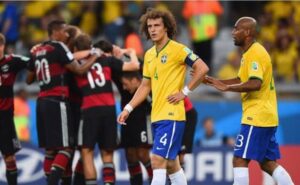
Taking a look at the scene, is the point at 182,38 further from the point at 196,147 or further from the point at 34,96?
Result: the point at 196,147

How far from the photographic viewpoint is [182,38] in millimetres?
22453

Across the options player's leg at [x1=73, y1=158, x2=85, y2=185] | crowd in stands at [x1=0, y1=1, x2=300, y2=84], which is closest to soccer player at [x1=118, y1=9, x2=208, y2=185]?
player's leg at [x1=73, y1=158, x2=85, y2=185]

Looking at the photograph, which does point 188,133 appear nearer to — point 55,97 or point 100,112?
point 100,112

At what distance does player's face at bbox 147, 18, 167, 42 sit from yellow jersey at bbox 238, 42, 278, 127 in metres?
1.06

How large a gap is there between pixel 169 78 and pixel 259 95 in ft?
3.79

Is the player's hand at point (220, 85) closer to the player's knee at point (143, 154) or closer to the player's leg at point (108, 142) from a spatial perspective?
the player's leg at point (108, 142)

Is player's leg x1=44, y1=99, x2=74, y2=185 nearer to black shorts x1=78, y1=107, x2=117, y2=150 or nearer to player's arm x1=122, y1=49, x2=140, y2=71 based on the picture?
black shorts x1=78, y1=107, x2=117, y2=150

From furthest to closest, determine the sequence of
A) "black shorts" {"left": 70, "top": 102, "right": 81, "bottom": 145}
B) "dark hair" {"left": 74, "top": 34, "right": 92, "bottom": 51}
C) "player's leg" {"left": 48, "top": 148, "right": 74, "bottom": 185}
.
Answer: "black shorts" {"left": 70, "top": 102, "right": 81, "bottom": 145} < "dark hair" {"left": 74, "top": 34, "right": 92, "bottom": 51} < "player's leg" {"left": 48, "top": 148, "right": 74, "bottom": 185}

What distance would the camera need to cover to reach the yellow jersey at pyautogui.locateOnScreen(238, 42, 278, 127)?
1255cm

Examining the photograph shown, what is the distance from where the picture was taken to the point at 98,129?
14.2m

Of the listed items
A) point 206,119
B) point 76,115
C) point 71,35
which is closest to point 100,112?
point 76,115

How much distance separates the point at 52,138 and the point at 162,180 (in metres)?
2.54

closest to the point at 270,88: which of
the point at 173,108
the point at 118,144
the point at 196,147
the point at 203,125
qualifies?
the point at 173,108

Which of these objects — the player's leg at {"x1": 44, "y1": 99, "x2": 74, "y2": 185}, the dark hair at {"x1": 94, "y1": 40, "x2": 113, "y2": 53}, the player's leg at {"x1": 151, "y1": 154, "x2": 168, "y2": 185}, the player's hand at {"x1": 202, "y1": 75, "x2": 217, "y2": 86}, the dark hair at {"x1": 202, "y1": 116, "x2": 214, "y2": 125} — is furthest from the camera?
the dark hair at {"x1": 202, "y1": 116, "x2": 214, "y2": 125}
